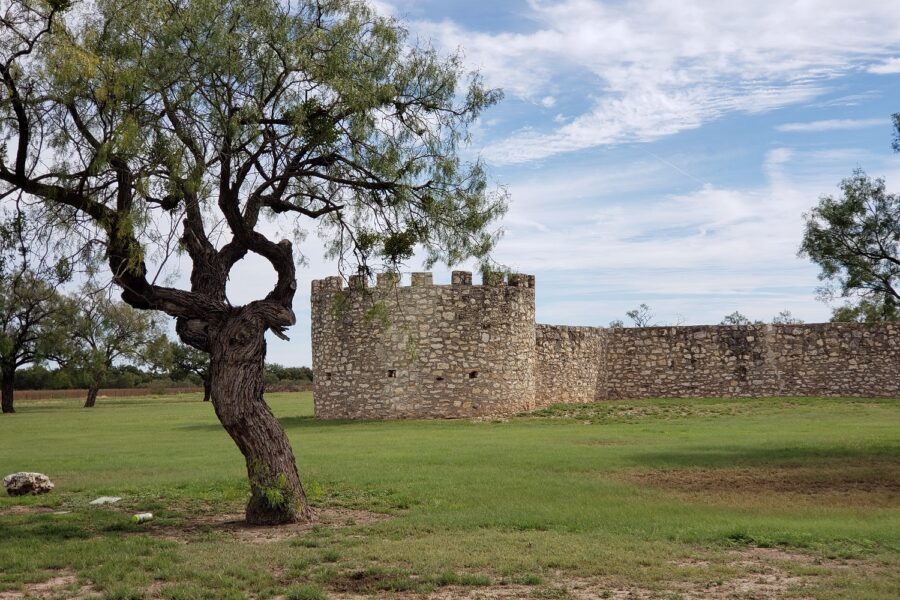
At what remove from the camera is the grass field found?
7.70m

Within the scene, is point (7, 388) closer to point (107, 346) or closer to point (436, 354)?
point (107, 346)

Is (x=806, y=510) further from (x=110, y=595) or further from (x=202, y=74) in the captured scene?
(x=202, y=74)

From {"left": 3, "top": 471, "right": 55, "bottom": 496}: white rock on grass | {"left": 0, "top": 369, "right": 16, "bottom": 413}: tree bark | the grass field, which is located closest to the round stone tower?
the grass field

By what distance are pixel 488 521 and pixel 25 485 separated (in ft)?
24.4

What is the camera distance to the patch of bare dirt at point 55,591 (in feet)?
24.3

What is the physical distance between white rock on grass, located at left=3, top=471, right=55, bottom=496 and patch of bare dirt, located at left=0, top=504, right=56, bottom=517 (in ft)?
2.54

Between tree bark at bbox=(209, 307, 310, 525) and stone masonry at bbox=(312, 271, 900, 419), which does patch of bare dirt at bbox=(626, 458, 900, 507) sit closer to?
tree bark at bbox=(209, 307, 310, 525)

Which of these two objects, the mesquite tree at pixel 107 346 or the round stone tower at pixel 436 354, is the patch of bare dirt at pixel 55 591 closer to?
the round stone tower at pixel 436 354

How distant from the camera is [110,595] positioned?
24.2 ft

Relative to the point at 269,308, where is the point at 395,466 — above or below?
below

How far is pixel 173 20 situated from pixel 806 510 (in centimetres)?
964

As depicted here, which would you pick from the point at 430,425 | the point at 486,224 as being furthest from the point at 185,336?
the point at 430,425

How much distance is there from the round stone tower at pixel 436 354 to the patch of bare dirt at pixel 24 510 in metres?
14.4

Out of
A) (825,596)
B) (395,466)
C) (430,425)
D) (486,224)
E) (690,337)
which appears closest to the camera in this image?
(825,596)
